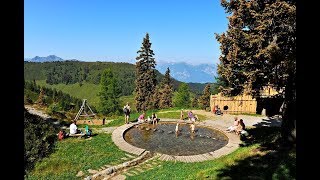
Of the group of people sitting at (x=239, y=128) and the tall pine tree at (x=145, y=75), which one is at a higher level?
the tall pine tree at (x=145, y=75)

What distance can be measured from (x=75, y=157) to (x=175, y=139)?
25.5ft

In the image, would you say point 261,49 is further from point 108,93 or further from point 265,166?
point 108,93

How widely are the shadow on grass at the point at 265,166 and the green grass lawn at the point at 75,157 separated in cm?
722

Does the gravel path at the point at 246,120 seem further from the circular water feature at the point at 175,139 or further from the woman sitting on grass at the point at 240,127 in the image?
the woman sitting on grass at the point at 240,127

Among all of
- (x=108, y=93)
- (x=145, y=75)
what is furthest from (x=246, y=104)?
(x=108, y=93)

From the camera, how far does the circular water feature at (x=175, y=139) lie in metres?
20.2

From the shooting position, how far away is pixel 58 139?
2164 centimetres

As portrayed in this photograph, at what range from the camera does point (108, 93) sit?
74312 millimetres

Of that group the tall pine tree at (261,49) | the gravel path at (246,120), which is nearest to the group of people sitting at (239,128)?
the gravel path at (246,120)
